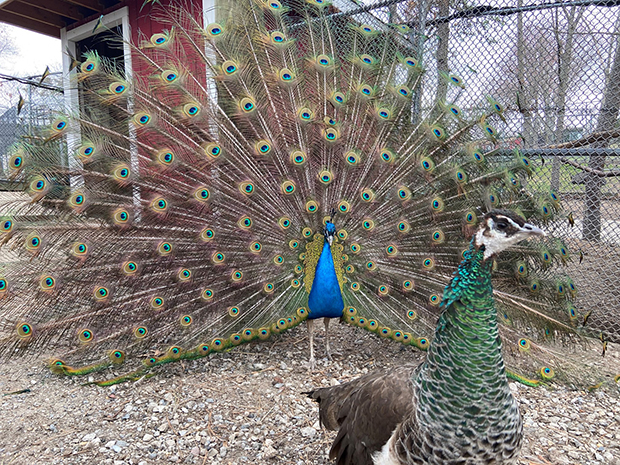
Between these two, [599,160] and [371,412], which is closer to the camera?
[371,412]

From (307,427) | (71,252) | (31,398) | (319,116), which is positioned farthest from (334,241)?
(31,398)

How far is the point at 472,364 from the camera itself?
1.37 meters

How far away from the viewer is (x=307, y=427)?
239 cm

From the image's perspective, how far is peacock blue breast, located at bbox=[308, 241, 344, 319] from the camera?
9.26 ft

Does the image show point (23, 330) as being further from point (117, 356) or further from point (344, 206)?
point (344, 206)

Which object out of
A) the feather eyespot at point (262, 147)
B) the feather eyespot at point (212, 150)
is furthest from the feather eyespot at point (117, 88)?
the feather eyespot at point (262, 147)

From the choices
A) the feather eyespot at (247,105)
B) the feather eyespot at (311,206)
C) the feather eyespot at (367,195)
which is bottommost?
the feather eyespot at (311,206)

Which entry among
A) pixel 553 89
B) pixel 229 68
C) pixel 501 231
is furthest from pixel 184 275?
pixel 553 89

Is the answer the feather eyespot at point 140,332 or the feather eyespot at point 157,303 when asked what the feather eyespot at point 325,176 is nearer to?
the feather eyespot at point 157,303

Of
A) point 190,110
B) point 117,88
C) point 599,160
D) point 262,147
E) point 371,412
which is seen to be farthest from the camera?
point 599,160

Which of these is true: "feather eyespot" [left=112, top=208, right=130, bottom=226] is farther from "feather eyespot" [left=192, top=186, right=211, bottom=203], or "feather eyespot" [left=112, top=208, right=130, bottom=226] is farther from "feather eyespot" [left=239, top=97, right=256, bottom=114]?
"feather eyespot" [left=239, top=97, right=256, bottom=114]

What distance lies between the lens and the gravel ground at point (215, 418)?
215 cm

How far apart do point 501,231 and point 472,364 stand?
46 centimetres

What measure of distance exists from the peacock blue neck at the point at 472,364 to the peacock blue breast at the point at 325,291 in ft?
4.75
